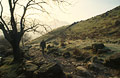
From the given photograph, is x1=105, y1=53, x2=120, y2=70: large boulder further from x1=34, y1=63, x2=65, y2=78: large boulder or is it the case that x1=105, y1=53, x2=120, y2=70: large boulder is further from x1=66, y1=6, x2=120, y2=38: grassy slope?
x1=66, y1=6, x2=120, y2=38: grassy slope

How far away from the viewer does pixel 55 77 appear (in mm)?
5535

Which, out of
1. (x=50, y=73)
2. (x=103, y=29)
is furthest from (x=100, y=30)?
(x=50, y=73)

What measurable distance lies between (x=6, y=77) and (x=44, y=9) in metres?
8.87

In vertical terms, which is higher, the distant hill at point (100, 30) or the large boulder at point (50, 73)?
the distant hill at point (100, 30)

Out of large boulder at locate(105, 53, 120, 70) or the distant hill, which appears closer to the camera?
large boulder at locate(105, 53, 120, 70)

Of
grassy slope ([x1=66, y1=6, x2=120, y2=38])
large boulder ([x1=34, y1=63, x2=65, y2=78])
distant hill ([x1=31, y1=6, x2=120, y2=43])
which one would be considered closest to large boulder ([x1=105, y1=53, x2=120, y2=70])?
large boulder ([x1=34, y1=63, x2=65, y2=78])

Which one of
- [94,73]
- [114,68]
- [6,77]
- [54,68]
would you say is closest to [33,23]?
[6,77]

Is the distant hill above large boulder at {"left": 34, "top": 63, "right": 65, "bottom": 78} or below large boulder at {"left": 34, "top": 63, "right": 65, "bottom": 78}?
above

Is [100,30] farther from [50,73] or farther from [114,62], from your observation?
[50,73]

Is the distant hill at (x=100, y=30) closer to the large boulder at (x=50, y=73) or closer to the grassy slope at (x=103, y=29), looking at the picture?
the grassy slope at (x=103, y=29)

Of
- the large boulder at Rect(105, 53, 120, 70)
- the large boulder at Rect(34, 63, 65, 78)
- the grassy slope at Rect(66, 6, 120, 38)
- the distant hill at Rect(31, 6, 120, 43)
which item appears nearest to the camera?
the large boulder at Rect(34, 63, 65, 78)

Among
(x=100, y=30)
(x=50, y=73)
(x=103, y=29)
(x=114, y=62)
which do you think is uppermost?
(x=103, y=29)

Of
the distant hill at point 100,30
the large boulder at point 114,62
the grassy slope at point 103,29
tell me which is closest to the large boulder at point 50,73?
the large boulder at point 114,62

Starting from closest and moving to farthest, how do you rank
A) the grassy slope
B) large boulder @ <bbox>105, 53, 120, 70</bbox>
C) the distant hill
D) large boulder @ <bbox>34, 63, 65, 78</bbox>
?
large boulder @ <bbox>34, 63, 65, 78</bbox>, large boulder @ <bbox>105, 53, 120, 70</bbox>, the distant hill, the grassy slope
